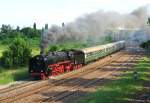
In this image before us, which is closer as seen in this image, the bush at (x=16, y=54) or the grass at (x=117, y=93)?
the grass at (x=117, y=93)

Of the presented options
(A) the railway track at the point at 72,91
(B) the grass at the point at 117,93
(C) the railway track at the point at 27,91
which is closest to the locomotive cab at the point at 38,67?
(C) the railway track at the point at 27,91

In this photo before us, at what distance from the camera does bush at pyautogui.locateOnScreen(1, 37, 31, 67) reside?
54.3m

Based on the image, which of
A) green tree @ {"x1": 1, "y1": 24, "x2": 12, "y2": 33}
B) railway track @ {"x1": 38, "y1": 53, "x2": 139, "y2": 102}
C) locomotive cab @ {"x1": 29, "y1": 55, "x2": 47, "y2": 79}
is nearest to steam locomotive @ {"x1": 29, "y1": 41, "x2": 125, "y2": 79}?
locomotive cab @ {"x1": 29, "y1": 55, "x2": 47, "y2": 79}

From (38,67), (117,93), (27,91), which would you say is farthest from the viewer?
(38,67)

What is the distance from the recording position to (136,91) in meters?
31.8

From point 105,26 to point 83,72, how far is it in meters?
11.1

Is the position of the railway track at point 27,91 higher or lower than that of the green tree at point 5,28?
lower

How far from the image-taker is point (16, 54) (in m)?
54.8

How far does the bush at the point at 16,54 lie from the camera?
178 ft

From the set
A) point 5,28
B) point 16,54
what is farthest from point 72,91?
point 5,28

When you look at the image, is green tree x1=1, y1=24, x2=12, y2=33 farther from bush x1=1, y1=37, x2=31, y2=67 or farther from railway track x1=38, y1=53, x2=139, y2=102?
railway track x1=38, y1=53, x2=139, y2=102

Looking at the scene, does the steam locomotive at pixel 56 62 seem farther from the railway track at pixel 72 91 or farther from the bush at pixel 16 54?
the bush at pixel 16 54

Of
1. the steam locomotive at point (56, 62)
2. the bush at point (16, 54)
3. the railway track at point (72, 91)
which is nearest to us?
the railway track at point (72, 91)

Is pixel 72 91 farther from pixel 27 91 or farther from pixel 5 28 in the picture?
pixel 5 28
